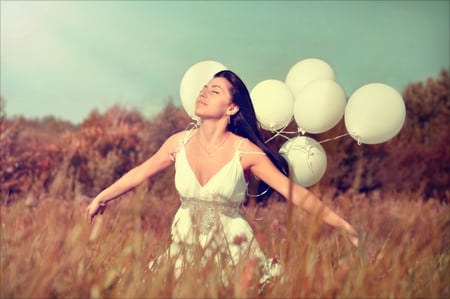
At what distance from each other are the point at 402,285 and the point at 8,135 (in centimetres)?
913

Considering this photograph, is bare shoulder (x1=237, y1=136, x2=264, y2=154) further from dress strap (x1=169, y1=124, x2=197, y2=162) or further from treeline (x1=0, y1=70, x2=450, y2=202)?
treeline (x1=0, y1=70, x2=450, y2=202)

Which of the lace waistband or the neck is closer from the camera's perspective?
the lace waistband

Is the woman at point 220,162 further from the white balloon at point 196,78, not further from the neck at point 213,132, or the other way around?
the white balloon at point 196,78

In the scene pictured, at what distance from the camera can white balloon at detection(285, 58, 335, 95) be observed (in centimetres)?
498

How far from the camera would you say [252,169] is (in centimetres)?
399

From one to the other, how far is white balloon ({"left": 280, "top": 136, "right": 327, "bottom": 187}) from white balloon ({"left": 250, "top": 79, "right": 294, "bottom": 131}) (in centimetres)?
23

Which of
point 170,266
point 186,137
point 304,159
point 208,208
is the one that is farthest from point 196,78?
point 170,266

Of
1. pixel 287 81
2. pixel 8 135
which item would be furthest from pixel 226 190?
pixel 8 135

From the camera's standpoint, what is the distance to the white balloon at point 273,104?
4664mm

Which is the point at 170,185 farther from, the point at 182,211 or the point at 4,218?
the point at 4,218

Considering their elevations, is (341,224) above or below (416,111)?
below

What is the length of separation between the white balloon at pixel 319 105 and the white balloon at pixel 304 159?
0.13 metres

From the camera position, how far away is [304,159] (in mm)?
4410

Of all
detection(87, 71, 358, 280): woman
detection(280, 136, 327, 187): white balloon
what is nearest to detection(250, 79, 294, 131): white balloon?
detection(280, 136, 327, 187): white balloon
